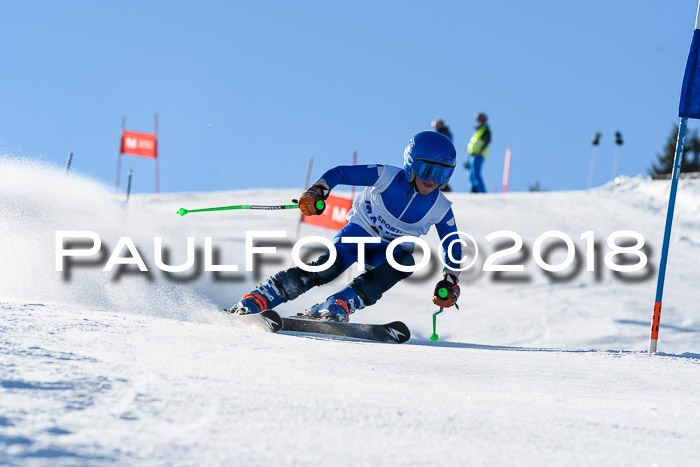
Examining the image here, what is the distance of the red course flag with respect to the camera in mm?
16188

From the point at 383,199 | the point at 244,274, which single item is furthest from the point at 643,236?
the point at 383,199

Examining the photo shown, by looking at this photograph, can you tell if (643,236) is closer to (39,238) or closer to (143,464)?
(39,238)

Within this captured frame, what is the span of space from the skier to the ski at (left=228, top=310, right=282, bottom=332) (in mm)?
148

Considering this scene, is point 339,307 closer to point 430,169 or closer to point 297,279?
point 297,279

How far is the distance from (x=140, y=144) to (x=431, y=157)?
1299 centimetres

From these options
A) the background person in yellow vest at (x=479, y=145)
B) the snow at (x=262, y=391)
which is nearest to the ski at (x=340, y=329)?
the snow at (x=262, y=391)

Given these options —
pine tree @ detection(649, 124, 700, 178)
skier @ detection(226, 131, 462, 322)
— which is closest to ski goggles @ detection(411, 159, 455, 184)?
skier @ detection(226, 131, 462, 322)

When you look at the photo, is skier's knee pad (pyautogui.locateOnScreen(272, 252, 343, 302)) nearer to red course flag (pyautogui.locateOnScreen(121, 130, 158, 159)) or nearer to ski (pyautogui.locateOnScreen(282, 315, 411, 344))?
ski (pyautogui.locateOnScreen(282, 315, 411, 344))

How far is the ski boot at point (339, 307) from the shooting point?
14.6 feet

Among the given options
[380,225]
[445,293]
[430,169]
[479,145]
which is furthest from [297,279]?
[479,145]

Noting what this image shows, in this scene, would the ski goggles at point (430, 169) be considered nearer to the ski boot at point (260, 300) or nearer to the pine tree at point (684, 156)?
the ski boot at point (260, 300)

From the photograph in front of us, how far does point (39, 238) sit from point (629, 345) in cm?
503

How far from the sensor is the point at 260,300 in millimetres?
4504

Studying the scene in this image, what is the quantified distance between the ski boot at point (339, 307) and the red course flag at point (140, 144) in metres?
12.4
